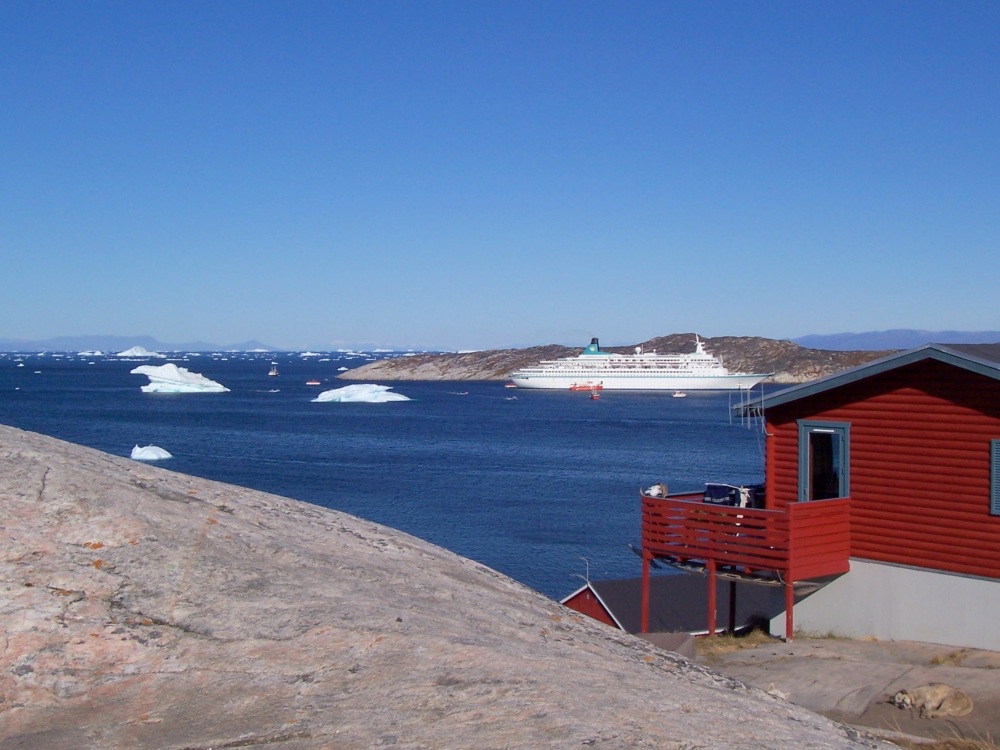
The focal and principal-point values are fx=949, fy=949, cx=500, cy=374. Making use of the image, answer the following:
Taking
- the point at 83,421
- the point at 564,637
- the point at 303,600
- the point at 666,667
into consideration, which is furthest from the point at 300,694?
the point at 83,421

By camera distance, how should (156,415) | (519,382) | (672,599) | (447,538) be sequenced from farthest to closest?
(519,382) → (156,415) → (447,538) → (672,599)

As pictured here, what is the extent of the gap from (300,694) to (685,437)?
55.6 metres

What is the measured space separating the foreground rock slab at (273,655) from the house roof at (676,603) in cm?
975

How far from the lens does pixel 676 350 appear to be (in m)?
151

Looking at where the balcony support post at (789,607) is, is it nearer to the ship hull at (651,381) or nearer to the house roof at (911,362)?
the house roof at (911,362)

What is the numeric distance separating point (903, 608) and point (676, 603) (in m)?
5.11

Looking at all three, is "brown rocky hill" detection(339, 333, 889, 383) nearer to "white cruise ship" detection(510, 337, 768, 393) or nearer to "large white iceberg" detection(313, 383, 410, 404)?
"white cruise ship" detection(510, 337, 768, 393)

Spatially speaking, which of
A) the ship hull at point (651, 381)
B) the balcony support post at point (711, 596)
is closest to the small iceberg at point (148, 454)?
the balcony support post at point (711, 596)

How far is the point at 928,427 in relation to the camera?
10125mm

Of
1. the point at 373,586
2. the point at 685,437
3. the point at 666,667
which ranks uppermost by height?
the point at 373,586

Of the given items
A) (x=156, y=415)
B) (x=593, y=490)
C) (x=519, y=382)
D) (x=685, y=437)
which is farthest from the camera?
(x=519, y=382)

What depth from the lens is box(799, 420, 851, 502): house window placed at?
35.8 feet

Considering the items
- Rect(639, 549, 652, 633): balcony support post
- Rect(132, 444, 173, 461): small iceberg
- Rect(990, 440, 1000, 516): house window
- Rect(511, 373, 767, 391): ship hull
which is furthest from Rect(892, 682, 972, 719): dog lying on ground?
Rect(511, 373, 767, 391): ship hull

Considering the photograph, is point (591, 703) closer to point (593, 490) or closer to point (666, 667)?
point (666, 667)
